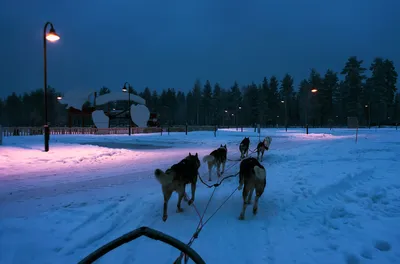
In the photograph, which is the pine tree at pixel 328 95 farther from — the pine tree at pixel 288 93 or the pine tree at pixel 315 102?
the pine tree at pixel 288 93

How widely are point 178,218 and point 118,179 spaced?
4.08 meters

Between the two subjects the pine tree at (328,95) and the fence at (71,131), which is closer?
the fence at (71,131)

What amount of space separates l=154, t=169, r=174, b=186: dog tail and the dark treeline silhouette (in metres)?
63.8

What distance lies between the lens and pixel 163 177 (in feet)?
15.2

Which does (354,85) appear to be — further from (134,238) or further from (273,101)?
(134,238)

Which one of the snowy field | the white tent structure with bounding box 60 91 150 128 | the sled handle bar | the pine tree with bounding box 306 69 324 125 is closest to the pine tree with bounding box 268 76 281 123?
the pine tree with bounding box 306 69 324 125

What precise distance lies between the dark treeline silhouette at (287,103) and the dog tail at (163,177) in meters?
63.8

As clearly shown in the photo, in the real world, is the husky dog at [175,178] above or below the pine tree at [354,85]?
below

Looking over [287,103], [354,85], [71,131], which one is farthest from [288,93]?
[71,131]

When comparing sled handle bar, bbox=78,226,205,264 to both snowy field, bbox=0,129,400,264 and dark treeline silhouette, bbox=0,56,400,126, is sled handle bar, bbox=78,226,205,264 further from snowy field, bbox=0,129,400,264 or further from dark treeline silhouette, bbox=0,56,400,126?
dark treeline silhouette, bbox=0,56,400,126

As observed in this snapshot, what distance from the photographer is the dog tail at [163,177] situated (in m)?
4.54

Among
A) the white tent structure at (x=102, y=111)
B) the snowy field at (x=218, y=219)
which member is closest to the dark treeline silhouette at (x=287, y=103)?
the white tent structure at (x=102, y=111)

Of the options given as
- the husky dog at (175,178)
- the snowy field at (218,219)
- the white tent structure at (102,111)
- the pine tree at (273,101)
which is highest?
the pine tree at (273,101)

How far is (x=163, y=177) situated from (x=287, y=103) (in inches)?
3878
